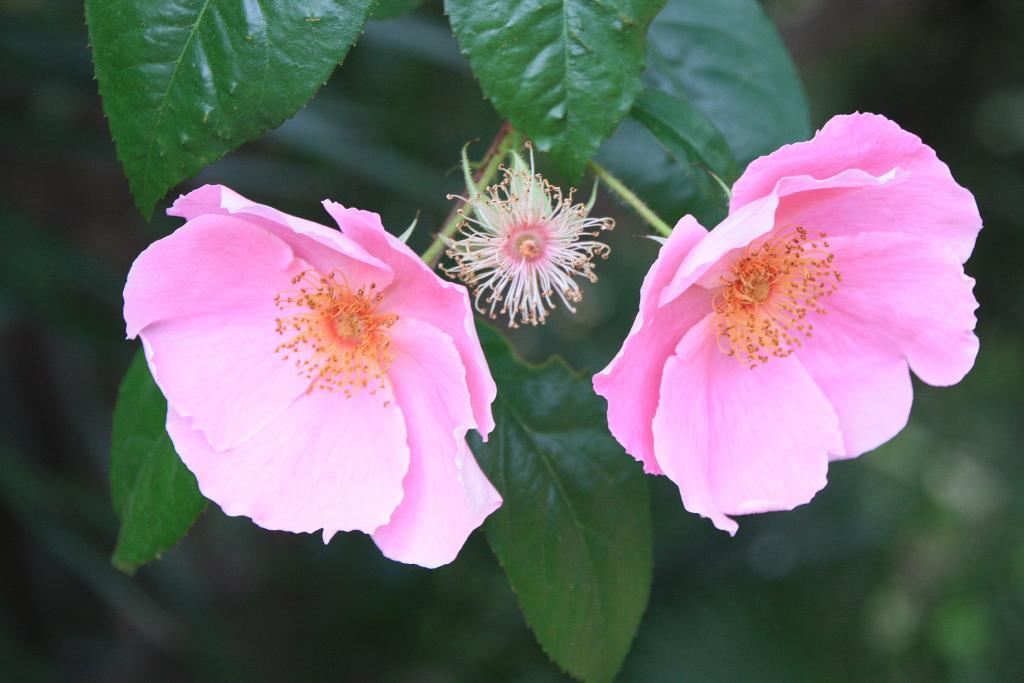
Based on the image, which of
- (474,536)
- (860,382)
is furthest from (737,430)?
(474,536)

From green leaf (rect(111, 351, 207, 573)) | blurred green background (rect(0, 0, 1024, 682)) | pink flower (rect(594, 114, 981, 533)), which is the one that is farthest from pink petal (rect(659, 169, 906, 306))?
blurred green background (rect(0, 0, 1024, 682))

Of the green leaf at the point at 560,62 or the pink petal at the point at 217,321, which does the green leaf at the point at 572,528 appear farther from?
the green leaf at the point at 560,62

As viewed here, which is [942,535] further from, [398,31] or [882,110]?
[398,31]

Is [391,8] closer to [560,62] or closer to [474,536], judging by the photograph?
[560,62]

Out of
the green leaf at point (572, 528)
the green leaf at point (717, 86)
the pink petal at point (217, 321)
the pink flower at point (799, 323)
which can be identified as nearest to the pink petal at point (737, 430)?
the pink flower at point (799, 323)

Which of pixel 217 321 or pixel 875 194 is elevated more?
pixel 875 194

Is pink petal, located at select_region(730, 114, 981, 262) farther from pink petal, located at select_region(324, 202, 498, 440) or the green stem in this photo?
pink petal, located at select_region(324, 202, 498, 440)
